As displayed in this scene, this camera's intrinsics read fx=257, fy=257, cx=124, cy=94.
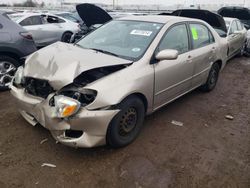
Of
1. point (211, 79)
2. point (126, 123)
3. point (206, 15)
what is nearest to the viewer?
point (126, 123)

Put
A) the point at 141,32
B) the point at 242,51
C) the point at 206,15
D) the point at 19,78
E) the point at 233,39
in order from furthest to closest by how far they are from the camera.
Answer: the point at 242,51, the point at 233,39, the point at 206,15, the point at 141,32, the point at 19,78

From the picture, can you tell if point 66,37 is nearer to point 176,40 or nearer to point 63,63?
point 176,40

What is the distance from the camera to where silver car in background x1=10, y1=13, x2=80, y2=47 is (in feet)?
28.0

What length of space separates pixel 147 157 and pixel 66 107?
1.19 metres

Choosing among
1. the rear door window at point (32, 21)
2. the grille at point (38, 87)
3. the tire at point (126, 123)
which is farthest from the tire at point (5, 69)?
the rear door window at point (32, 21)

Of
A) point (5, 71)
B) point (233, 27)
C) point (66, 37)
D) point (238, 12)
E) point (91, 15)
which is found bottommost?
point (5, 71)

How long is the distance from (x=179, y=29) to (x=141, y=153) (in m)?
2.13

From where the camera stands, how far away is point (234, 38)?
8.24 metres

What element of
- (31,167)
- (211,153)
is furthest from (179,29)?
(31,167)

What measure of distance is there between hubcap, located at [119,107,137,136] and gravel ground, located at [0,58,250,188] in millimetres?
225

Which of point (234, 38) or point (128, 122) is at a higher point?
point (234, 38)

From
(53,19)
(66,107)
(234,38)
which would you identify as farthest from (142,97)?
(53,19)

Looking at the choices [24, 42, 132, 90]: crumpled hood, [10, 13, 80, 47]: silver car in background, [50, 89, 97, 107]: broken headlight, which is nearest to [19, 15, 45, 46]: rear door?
[10, 13, 80, 47]: silver car in background

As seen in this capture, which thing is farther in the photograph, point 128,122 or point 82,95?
point 128,122
